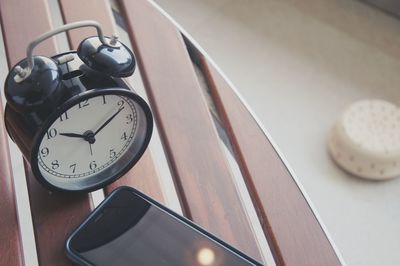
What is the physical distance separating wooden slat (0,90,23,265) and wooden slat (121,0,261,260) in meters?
0.21

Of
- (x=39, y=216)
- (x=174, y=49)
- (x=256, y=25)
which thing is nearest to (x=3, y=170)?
(x=39, y=216)

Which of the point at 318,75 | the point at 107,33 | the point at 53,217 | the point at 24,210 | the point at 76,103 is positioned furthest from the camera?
the point at 318,75

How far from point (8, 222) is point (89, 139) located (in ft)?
0.49

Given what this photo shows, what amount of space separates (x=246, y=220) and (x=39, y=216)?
10.1 inches

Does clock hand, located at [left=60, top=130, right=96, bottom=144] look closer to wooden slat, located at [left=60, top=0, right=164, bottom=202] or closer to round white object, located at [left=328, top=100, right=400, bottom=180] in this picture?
wooden slat, located at [left=60, top=0, right=164, bottom=202]

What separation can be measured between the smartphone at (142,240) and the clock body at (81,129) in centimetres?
5

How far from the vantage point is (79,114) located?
610 millimetres

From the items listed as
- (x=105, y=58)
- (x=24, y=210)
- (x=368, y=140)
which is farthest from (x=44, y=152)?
(x=368, y=140)

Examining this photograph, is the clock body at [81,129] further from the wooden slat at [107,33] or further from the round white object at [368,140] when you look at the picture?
the round white object at [368,140]

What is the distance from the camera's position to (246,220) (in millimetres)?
709

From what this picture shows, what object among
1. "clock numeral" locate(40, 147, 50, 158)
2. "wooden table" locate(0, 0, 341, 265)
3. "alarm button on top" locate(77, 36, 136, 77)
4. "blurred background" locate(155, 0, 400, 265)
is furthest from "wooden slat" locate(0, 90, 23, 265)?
"blurred background" locate(155, 0, 400, 265)

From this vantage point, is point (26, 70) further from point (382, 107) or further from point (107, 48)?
point (382, 107)

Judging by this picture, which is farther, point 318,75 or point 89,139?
point 318,75

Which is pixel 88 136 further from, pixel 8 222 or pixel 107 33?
pixel 107 33
